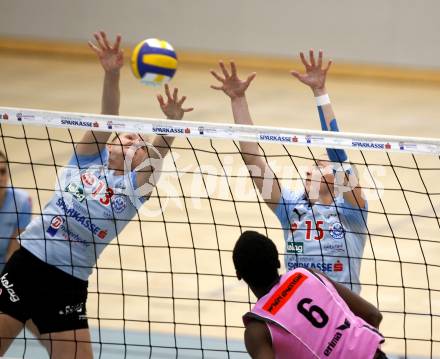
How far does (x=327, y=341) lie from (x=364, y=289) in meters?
3.67

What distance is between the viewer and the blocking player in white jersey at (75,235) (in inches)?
183

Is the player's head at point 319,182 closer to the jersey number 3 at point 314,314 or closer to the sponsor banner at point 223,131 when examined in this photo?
the sponsor banner at point 223,131

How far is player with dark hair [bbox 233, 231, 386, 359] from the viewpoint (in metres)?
3.22

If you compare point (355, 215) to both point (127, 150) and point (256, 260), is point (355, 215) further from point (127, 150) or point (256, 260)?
point (256, 260)

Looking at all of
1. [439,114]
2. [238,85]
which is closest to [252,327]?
[238,85]

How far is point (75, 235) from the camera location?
4.81 metres

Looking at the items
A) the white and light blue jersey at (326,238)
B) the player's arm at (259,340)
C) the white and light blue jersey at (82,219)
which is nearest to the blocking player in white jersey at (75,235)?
the white and light blue jersey at (82,219)

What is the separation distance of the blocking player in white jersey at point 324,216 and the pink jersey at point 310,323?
1344 mm

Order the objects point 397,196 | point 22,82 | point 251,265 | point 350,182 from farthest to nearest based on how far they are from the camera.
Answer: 1. point 22,82
2. point 397,196
3. point 350,182
4. point 251,265

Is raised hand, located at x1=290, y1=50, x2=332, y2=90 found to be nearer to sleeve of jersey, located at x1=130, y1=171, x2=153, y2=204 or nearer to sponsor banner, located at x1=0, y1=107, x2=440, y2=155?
sponsor banner, located at x1=0, y1=107, x2=440, y2=155

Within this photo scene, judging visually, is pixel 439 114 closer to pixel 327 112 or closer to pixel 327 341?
pixel 327 112

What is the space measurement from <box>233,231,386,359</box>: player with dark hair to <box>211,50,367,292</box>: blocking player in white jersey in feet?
4.43

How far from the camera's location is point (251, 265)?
3.22 m

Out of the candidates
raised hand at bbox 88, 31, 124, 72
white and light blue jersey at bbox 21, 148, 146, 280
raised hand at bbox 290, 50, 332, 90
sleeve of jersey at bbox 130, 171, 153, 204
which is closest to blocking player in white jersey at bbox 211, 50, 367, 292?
raised hand at bbox 290, 50, 332, 90
